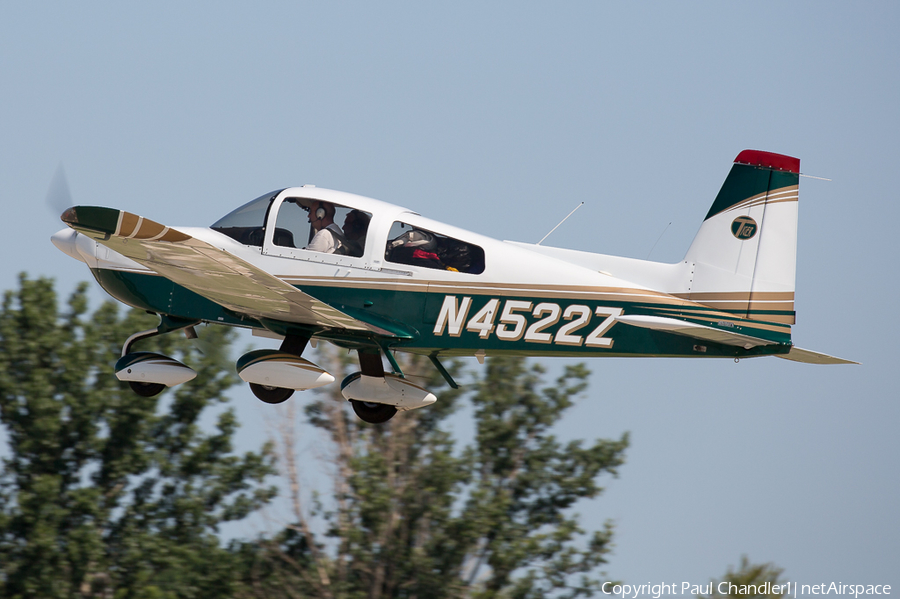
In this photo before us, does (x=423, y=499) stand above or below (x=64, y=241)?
below

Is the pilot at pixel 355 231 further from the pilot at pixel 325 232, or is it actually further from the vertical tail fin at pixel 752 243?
the vertical tail fin at pixel 752 243

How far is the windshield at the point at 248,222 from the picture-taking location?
10.1 meters

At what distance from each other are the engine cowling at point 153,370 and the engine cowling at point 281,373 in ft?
2.62

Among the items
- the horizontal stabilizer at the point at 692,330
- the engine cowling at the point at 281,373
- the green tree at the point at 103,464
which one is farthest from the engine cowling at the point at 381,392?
the green tree at the point at 103,464

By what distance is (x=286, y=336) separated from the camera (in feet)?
34.2

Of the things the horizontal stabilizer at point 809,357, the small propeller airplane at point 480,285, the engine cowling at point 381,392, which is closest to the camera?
the small propeller airplane at point 480,285

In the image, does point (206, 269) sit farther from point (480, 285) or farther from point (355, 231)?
point (480, 285)

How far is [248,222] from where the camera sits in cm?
1015

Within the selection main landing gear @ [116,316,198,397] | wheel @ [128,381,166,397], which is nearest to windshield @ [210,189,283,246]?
main landing gear @ [116,316,198,397]

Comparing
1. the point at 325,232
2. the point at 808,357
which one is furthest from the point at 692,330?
the point at 325,232

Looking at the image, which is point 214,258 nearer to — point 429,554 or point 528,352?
point 528,352

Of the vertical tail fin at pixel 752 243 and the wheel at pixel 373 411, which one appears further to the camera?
the wheel at pixel 373 411

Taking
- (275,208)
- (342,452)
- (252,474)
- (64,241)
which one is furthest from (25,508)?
(275,208)

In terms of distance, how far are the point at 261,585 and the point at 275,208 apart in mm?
15020
